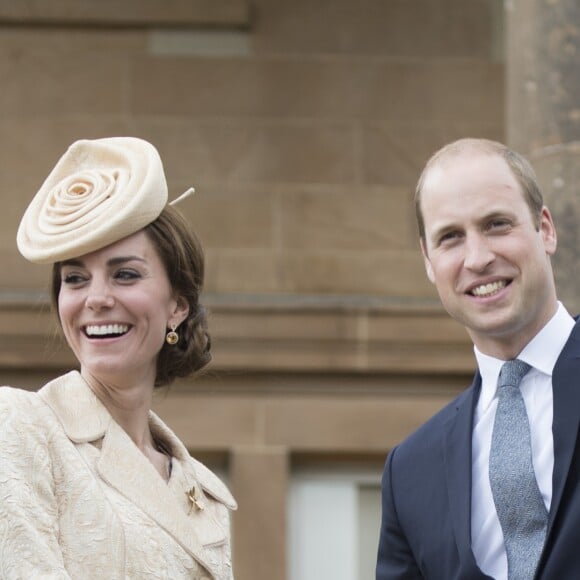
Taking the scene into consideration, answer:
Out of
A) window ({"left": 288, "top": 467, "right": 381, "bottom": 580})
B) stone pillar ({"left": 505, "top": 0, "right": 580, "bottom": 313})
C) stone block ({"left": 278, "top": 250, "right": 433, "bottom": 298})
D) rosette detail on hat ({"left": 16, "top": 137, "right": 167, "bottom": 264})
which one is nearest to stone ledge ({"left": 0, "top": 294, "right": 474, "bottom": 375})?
stone block ({"left": 278, "top": 250, "right": 433, "bottom": 298})

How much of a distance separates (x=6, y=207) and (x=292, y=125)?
53.1 inches

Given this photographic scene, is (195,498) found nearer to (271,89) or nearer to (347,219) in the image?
(347,219)

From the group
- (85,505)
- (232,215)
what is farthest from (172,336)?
(232,215)

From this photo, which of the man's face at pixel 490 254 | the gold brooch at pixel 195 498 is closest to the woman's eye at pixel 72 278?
the gold brooch at pixel 195 498

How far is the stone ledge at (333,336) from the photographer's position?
895 cm

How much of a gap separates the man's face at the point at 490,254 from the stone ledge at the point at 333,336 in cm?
421

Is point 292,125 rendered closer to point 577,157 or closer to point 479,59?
point 479,59

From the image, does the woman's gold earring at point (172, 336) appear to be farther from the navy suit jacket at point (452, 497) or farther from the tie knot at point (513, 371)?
the tie knot at point (513, 371)

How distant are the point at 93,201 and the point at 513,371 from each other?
1023mm

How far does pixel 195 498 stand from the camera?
4.81 metres

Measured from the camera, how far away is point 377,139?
9.45 meters

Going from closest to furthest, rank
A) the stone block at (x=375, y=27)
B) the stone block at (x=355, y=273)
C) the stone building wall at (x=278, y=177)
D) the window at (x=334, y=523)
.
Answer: the stone building wall at (x=278, y=177)
the window at (x=334, y=523)
the stone block at (x=355, y=273)
the stone block at (x=375, y=27)

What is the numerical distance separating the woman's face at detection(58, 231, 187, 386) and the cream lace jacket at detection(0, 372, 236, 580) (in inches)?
3.3

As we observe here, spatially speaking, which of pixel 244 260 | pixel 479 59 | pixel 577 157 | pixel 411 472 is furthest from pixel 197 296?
pixel 479 59
